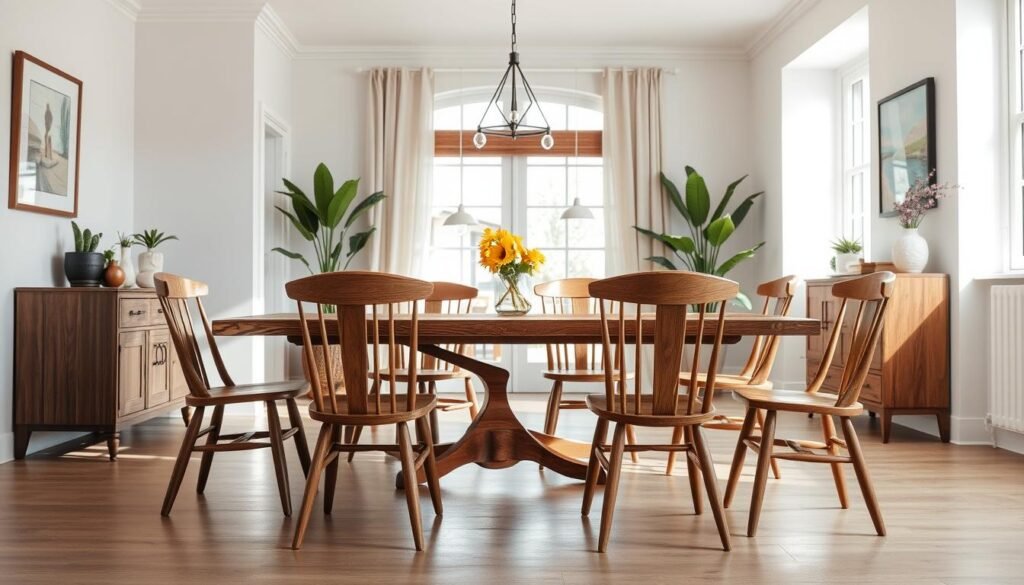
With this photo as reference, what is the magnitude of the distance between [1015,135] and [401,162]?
172 inches

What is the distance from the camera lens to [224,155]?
5812mm

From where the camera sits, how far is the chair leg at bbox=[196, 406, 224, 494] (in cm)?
325

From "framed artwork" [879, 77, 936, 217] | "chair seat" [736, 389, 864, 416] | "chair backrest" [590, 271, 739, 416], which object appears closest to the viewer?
"chair backrest" [590, 271, 739, 416]

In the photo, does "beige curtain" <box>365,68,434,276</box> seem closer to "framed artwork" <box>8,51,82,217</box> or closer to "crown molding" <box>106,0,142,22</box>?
"crown molding" <box>106,0,142,22</box>

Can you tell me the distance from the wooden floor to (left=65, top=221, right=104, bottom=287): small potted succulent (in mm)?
1016

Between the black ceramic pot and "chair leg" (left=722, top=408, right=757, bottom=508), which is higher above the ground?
the black ceramic pot

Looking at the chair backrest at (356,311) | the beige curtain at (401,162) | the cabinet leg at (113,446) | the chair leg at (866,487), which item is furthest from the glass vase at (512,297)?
the beige curtain at (401,162)

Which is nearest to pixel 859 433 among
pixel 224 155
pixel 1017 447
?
pixel 1017 447

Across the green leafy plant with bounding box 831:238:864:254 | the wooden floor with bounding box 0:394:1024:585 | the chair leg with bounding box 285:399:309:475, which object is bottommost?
the wooden floor with bounding box 0:394:1024:585

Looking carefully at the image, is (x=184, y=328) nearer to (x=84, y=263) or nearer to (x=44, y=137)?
(x=84, y=263)

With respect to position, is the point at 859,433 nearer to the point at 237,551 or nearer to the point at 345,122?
the point at 237,551

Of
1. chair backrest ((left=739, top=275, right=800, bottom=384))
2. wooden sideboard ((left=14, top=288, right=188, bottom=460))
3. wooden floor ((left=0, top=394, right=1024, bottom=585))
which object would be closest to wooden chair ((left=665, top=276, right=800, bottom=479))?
chair backrest ((left=739, top=275, right=800, bottom=384))

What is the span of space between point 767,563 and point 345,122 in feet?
18.1

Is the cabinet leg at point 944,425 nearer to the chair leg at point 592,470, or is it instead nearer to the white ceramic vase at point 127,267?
the chair leg at point 592,470
